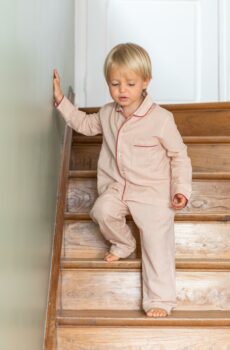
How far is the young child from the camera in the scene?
2.04 metres

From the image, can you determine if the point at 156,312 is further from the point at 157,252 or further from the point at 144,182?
the point at 144,182

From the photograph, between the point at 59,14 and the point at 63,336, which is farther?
the point at 59,14

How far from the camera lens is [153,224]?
207cm

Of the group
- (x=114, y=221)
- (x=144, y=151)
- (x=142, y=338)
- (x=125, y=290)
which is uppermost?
(x=144, y=151)

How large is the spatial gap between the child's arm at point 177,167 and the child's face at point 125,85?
0.16 metres

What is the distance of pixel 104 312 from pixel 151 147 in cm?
61

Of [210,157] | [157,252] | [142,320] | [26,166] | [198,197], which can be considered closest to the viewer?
[26,166]

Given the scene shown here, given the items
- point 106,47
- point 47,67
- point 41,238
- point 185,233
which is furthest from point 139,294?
point 106,47

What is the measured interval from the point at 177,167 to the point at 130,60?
0.41 meters

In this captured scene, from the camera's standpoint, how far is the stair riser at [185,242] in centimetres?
221

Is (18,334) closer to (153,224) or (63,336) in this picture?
(63,336)

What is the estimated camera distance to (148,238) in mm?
2059

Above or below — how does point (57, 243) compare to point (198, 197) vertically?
below

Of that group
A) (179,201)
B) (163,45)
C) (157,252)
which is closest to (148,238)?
(157,252)
